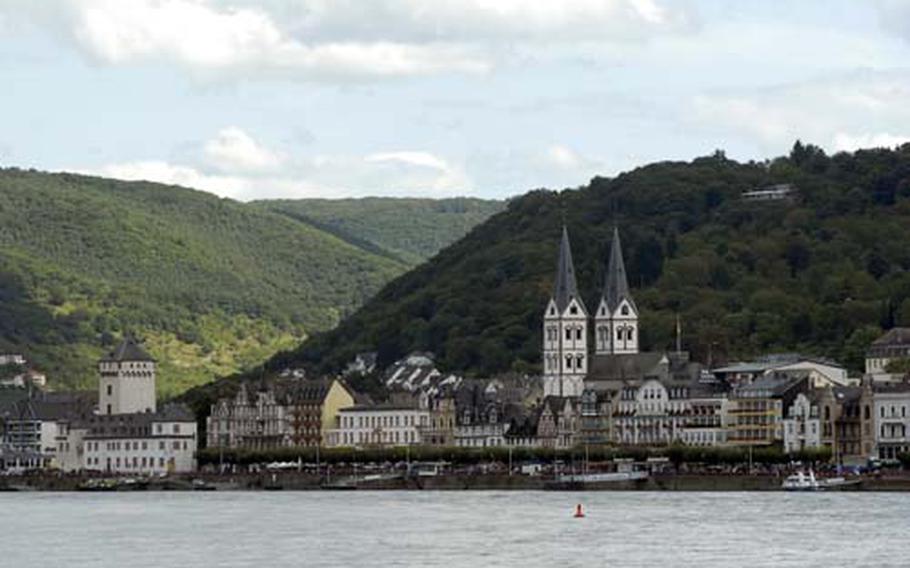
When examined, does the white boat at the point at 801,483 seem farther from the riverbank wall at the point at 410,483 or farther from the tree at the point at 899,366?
the tree at the point at 899,366

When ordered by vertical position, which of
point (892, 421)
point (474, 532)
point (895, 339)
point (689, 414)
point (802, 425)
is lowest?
point (474, 532)

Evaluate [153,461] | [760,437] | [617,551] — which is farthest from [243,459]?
[617,551]

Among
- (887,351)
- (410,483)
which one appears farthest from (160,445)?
(887,351)

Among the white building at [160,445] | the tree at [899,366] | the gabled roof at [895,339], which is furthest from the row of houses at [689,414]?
the white building at [160,445]

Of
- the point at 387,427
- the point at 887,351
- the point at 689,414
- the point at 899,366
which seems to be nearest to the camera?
the point at 689,414

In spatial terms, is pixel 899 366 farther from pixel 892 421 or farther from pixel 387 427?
pixel 387 427
